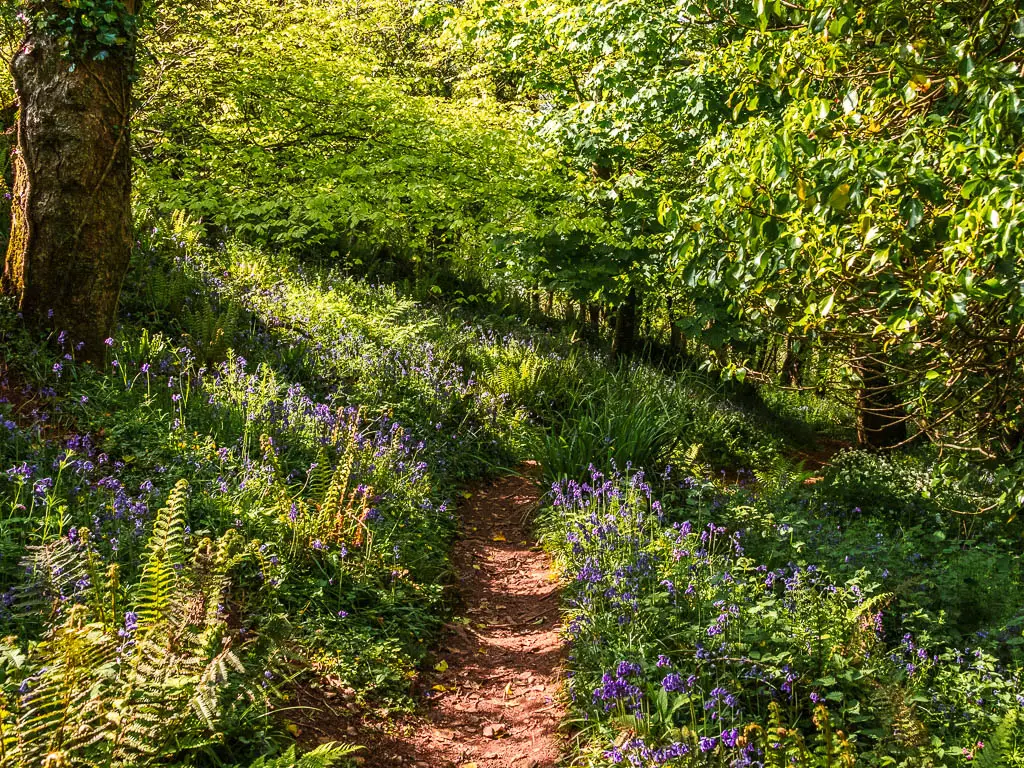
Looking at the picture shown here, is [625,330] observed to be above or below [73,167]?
below

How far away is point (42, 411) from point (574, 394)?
17.4ft

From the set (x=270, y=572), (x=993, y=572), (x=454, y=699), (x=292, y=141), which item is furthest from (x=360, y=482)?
(x=292, y=141)

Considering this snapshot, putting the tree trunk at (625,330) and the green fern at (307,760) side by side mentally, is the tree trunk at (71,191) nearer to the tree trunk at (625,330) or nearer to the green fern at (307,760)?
the green fern at (307,760)

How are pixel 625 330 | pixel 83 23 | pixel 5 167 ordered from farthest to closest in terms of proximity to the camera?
pixel 625 330 → pixel 5 167 → pixel 83 23

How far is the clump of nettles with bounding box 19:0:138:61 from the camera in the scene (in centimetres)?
496

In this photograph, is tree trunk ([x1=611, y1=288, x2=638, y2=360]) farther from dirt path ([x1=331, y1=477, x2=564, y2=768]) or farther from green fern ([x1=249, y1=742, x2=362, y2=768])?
green fern ([x1=249, y1=742, x2=362, y2=768])

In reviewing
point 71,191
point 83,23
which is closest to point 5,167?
point 71,191

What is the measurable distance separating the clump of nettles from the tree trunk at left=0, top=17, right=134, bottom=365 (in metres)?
0.05

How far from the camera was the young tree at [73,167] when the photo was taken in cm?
503

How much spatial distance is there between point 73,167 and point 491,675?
4598mm

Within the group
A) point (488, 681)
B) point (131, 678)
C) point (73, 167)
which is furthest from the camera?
point (73, 167)

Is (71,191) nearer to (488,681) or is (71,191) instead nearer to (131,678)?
(131,678)

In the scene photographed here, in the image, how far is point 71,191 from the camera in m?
5.14

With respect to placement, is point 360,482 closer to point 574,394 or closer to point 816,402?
point 574,394
